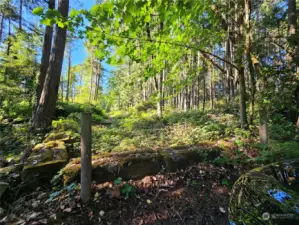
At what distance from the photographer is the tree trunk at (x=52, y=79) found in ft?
18.9

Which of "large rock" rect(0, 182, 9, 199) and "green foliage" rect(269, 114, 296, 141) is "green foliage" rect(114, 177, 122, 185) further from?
"green foliage" rect(269, 114, 296, 141)

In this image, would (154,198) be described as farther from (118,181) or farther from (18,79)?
(18,79)

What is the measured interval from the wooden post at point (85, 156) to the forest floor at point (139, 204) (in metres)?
Result: 0.15

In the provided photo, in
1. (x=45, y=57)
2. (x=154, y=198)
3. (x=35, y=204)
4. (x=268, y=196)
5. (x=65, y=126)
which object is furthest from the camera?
(x=45, y=57)

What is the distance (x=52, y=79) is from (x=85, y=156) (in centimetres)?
448

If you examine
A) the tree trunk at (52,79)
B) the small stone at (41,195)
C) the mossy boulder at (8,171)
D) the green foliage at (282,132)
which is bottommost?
the small stone at (41,195)

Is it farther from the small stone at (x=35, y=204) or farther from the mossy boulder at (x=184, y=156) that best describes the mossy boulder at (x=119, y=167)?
the small stone at (x=35, y=204)

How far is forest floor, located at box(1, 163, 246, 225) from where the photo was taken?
2.38 meters

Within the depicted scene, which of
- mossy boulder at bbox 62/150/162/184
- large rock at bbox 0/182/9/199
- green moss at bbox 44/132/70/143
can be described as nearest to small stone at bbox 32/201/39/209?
mossy boulder at bbox 62/150/162/184

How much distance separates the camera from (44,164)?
3.09m

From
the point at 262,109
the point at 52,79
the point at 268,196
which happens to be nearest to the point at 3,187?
the point at 268,196

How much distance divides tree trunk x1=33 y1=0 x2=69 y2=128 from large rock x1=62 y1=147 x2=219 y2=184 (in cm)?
331

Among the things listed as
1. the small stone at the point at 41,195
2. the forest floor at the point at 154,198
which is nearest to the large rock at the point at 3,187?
the forest floor at the point at 154,198

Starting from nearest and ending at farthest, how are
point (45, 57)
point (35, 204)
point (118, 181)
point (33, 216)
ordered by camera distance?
point (33, 216) < point (35, 204) < point (118, 181) < point (45, 57)
